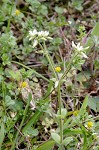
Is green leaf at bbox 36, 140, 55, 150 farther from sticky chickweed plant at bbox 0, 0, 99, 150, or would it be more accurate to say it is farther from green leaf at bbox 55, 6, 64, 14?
green leaf at bbox 55, 6, 64, 14

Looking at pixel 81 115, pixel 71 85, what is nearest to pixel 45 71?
pixel 71 85

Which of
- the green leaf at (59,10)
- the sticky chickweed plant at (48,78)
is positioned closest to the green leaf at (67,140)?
the sticky chickweed plant at (48,78)

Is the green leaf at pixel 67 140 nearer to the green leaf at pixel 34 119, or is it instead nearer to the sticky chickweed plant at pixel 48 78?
the sticky chickweed plant at pixel 48 78

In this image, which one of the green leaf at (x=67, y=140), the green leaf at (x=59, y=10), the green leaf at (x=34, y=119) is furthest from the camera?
the green leaf at (x=59, y=10)

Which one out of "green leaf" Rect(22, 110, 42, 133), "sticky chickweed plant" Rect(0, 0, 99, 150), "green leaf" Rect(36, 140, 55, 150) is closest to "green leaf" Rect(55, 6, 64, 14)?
"sticky chickweed plant" Rect(0, 0, 99, 150)

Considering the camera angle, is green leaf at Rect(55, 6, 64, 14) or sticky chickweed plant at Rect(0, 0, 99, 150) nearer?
sticky chickweed plant at Rect(0, 0, 99, 150)

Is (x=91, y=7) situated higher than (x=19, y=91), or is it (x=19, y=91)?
(x=91, y=7)

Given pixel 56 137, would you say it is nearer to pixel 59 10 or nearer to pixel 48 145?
pixel 48 145

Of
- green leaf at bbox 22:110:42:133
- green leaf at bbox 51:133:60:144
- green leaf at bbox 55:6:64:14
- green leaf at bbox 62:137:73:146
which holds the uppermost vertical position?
green leaf at bbox 55:6:64:14

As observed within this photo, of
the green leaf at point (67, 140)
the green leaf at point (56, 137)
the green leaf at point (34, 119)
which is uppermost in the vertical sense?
the green leaf at point (34, 119)

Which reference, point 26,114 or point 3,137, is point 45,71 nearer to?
point 26,114

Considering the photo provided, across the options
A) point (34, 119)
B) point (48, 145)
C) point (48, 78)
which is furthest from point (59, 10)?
point (48, 145)
